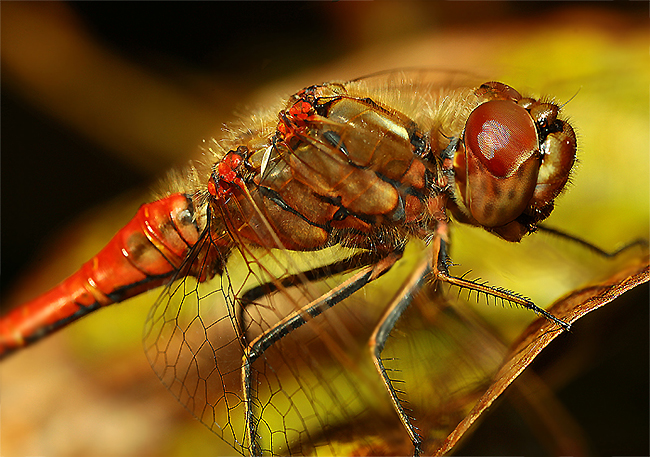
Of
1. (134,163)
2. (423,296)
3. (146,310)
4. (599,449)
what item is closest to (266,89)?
(134,163)

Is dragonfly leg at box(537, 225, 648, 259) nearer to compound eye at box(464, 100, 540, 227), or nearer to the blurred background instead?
the blurred background

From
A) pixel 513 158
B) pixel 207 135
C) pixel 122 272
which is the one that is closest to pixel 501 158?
pixel 513 158

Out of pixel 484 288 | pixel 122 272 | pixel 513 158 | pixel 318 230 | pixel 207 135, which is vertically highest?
pixel 207 135

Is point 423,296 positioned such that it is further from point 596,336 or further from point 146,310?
point 146,310

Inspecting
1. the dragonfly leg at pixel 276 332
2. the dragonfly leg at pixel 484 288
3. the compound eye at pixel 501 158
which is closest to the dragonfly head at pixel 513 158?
the compound eye at pixel 501 158

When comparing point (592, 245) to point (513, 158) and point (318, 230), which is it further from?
point (318, 230)

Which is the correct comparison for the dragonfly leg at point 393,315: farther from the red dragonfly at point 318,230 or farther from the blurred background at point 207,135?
the blurred background at point 207,135
